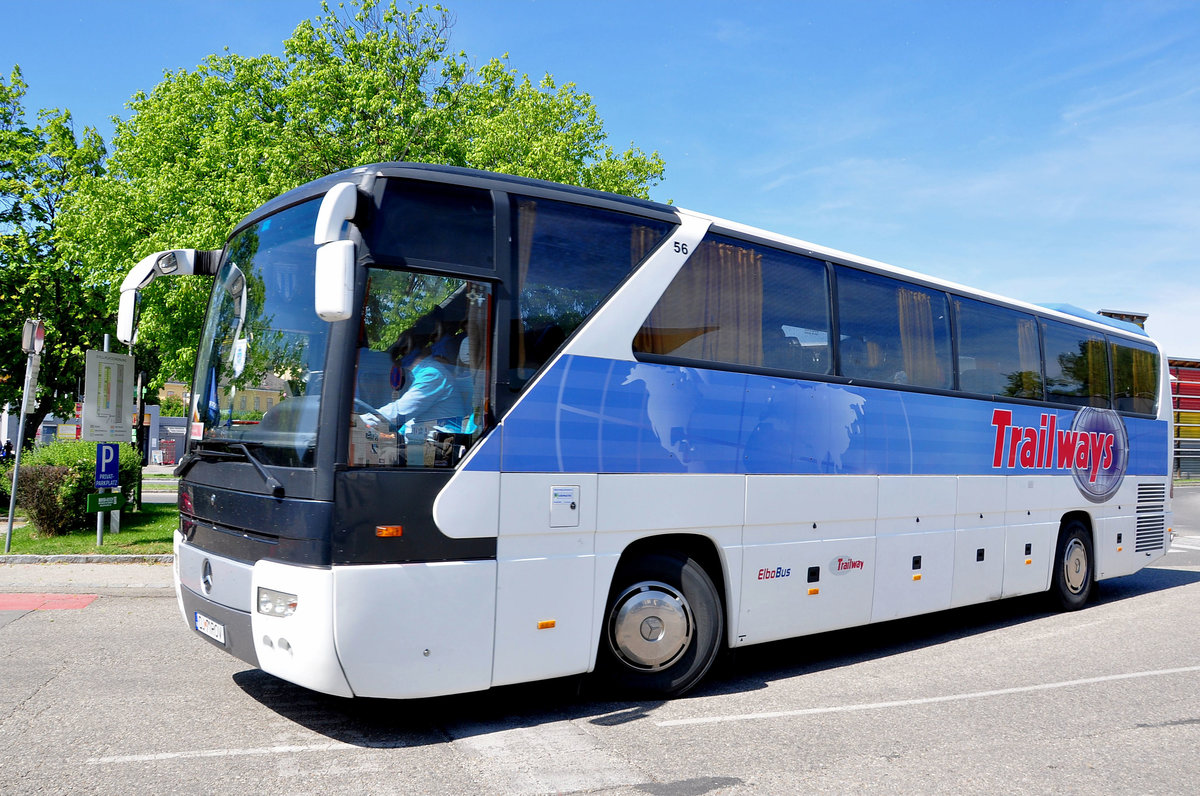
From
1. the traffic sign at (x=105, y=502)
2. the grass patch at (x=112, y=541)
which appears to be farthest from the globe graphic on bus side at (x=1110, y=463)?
the traffic sign at (x=105, y=502)

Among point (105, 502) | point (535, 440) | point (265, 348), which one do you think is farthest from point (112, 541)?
point (535, 440)

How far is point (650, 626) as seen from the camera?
5.99 m

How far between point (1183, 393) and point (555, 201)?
44456mm

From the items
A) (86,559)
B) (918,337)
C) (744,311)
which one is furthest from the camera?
(86,559)

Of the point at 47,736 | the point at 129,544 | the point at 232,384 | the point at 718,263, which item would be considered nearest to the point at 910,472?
the point at 718,263

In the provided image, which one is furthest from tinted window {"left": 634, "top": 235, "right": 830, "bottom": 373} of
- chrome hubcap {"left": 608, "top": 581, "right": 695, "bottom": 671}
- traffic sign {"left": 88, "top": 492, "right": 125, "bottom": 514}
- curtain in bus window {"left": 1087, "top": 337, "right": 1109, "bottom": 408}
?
traffic sign {"left": 88, "top": 492, "right": 125, "bottom": 514}

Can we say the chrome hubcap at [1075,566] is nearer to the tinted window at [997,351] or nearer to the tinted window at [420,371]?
the tinted window at [997,351]

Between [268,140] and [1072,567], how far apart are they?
58.0ft

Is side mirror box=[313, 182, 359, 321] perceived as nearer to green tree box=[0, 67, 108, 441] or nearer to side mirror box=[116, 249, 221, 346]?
side mirror box=[116, 249, 221, 346]

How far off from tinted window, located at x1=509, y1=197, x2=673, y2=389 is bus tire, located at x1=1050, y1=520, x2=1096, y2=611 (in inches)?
284

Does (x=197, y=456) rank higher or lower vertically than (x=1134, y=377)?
lower

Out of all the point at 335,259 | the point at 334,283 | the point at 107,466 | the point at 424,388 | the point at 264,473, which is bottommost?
the point at 107,466

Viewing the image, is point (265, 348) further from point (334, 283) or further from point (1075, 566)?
point (1075, 566)

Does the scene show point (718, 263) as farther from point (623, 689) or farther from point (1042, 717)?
point (1042, 717)
